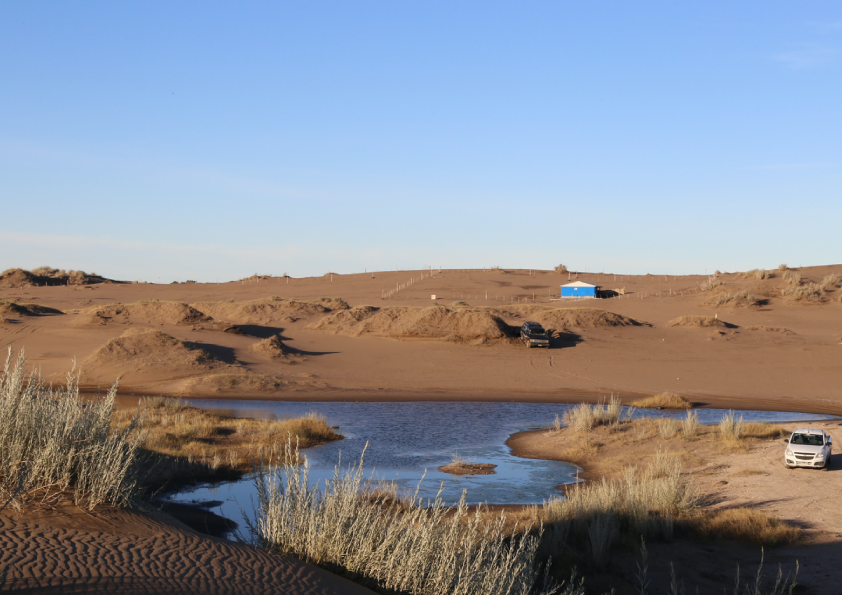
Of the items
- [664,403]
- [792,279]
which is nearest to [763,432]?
[664,403]

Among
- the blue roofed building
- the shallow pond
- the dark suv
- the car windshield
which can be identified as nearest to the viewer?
the shallow pond

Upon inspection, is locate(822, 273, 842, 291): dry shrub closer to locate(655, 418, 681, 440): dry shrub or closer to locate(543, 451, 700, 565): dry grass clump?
locate(655, 418, 681, 440): dry shrub

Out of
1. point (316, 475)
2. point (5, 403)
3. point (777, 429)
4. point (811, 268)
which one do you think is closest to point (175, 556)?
point (5, 403)

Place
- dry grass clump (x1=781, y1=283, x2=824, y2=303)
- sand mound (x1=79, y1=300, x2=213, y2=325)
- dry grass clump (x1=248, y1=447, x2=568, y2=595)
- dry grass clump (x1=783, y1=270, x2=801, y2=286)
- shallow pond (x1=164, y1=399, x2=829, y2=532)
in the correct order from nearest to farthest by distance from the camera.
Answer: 1. dry grass clump (x1=248, y1=447, x2=568, y2=595)
2. shallow pond (x1=164, y1=399, x2=829, y2=532)
3. sand mound (x1=79, y1=300, x2=213, y2=325)
4. dry grass clump (x1=781, y1=283, x2=824, y2=303)
5. dry grass clump (x1=783, y1=270, x2=801, y2=286)

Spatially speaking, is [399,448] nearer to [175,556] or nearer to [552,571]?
[552,571]

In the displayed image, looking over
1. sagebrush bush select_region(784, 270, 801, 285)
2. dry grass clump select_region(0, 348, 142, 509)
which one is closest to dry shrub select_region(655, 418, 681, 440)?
dry grass clump select_region(0, 348, 142, 509)

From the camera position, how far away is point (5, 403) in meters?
7.40

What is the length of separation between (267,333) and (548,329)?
55.9ft

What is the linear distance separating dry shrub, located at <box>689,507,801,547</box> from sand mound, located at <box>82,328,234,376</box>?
2438cm

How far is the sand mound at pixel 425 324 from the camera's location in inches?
1572

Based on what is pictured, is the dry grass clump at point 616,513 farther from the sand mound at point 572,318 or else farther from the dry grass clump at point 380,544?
the sand mound at point 572,318

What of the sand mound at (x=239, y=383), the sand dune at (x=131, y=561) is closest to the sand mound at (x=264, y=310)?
the sand mound at (x=239, y=383)

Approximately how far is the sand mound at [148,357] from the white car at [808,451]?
77.7 ft

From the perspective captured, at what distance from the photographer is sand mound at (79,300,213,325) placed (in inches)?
1550
